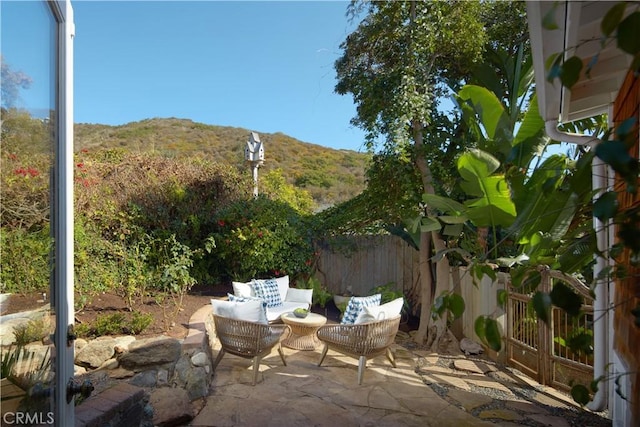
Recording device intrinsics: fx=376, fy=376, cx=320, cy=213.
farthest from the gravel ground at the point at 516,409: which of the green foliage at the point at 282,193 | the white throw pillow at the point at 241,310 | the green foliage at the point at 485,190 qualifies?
the green foliage at the point at 282,193

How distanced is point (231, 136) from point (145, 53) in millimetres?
13072

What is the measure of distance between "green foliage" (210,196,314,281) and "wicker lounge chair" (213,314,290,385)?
312 centimetres

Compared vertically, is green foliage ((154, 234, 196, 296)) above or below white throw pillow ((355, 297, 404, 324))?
above

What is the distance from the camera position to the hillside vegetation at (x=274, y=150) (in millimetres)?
18969

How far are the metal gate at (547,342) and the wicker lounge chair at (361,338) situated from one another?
155 cm

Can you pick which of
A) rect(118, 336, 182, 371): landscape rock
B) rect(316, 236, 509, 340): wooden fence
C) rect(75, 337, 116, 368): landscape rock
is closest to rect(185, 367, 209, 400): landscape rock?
rect(118, 336, 182, 371): landscape rock

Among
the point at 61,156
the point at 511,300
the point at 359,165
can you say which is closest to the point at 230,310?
the point at 61,156

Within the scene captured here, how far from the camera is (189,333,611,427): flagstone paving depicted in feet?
11.2

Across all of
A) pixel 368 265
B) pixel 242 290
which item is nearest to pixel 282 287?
pixel 242 290

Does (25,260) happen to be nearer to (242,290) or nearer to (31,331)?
(31,331)

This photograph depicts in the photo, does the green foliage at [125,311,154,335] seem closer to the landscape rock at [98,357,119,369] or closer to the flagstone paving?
the landscape rock at [98,357,119,369]

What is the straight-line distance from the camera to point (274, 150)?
22406 millimetres

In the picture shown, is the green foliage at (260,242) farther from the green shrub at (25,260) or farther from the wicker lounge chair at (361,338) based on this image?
the green shrub at (25,260)

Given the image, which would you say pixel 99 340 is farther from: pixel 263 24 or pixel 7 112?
pixel 263 24
